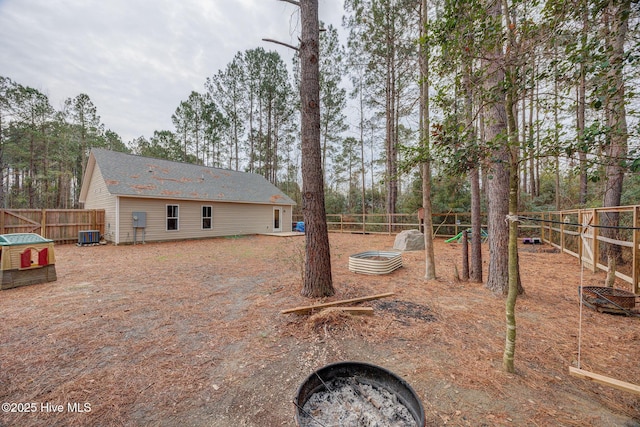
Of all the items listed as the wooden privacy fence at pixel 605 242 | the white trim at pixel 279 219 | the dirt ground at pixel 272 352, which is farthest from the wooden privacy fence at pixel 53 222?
the wooden privacy fence at pixel 605 242

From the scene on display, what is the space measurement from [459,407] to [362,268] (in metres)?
3.72

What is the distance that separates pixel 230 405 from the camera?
5.63 feet

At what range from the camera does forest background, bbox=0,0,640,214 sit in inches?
75.9

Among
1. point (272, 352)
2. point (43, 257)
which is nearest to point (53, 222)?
point (43, 257)

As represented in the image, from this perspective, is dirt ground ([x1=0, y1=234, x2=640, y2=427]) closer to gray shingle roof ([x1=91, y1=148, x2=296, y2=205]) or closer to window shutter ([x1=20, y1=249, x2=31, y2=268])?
window shutter ([x1=20, y1=249, x2=31, y2=268])

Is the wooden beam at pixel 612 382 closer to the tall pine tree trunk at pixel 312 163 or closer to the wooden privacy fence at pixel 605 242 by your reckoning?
the wooden privacy fence at pixel 605 242

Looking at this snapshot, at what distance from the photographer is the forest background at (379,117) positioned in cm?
193

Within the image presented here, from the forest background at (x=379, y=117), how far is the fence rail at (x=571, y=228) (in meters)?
0.74

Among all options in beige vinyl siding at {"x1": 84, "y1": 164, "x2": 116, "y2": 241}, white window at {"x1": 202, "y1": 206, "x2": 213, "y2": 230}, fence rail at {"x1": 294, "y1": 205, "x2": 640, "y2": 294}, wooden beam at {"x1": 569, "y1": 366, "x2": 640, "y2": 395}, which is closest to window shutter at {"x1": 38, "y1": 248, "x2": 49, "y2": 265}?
beige vinyl siding at {"x1": 84, "y1": 164, "x2": 116, "y2": 241}

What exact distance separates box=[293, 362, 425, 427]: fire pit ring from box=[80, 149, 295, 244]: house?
11.5 metres

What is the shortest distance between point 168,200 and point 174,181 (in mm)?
1552

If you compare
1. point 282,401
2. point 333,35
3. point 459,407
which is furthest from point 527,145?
point 333,35

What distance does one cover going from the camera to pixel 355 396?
5.65 ft

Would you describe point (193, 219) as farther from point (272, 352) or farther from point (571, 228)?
point (571, 228)
